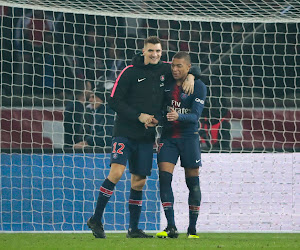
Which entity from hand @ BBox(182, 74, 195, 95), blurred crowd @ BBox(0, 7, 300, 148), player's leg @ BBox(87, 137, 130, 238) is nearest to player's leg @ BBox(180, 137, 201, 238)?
hand @ BBox(182, 74, 195, 95)

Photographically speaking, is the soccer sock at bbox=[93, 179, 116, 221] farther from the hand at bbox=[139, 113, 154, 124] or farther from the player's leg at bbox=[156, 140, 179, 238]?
the hand at bbox=[139, 113, 154, 124]

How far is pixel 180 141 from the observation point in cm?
665

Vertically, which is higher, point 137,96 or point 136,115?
point 137,96

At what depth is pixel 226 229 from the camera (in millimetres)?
8547

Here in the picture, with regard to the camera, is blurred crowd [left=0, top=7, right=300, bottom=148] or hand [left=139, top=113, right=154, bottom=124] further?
blurred crowd [left=0, top=7, right=300, bottom=148]

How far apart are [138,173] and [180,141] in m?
0.47

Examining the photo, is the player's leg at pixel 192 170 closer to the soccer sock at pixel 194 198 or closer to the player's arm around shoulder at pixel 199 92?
the soccer sock at pixel 194 198

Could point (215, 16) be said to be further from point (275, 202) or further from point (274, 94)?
point (275, 202)

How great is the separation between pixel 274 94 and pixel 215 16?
1.57 metres

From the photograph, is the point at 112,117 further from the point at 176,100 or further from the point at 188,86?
the point at 188,86

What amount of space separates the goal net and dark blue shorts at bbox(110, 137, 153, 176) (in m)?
1.91

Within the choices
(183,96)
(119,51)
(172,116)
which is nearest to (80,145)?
(119,51)

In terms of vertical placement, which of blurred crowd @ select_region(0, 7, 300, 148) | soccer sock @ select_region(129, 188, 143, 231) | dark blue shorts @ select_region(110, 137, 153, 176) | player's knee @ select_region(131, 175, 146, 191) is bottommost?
soccer sock @ select_region(129, 188, 143, 231)

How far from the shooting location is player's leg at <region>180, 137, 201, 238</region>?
663cm
